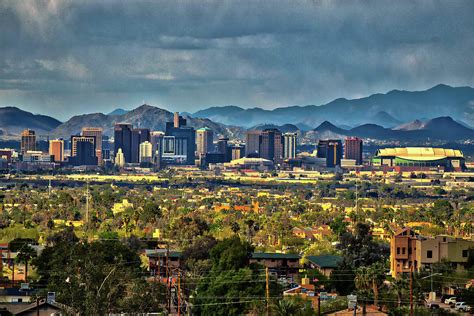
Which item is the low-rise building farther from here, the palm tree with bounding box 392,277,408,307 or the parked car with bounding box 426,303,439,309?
the parked car with bounding box 426,303,439,309

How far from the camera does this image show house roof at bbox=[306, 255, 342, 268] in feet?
263

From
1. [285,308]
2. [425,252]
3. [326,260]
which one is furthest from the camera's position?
[326,260]

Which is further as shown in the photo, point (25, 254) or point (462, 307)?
point (25, 254)

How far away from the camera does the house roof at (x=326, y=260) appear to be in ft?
263

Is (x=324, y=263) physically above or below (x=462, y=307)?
below

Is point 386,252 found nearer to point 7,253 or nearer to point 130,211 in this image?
point 7,253

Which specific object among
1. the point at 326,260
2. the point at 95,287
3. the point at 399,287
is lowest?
the point at 326,260

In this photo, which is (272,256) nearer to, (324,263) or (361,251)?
(324,263)

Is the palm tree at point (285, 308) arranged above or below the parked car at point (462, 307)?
above

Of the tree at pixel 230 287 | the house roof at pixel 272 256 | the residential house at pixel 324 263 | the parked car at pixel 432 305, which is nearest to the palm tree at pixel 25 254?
the tree at pixel 230 287

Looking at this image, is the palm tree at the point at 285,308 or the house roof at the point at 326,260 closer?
the palm tree at the point at 285,308

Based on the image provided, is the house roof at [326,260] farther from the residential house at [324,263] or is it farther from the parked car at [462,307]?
the parked car at [462,307]

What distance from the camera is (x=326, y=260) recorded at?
84.5 m

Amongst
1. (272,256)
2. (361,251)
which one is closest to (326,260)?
(361,251)
